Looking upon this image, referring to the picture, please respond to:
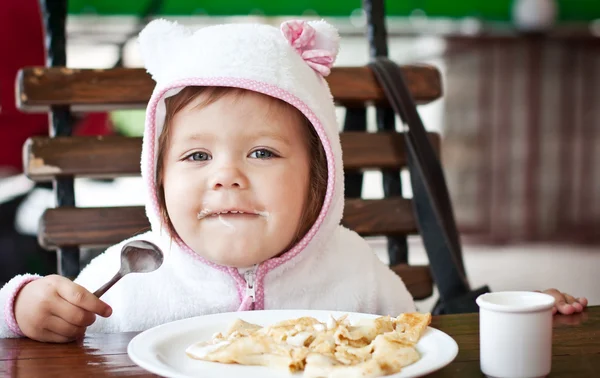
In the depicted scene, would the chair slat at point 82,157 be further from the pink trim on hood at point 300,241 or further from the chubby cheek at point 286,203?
the chubby cheek at point 286,203

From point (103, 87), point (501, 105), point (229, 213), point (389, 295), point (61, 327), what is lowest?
point (501, 105)

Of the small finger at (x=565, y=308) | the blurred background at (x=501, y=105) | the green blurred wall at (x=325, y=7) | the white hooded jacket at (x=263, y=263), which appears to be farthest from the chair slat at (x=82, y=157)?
the green blurred wall at (x=325, y=7)

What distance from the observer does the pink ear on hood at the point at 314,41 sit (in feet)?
3.86

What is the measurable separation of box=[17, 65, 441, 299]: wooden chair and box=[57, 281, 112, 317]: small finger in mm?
511

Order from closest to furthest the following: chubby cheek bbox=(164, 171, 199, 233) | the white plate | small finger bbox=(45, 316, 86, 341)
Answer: the white plate < small finger bbox=(45, 316, 86, 341) < chubby cheek bbox=(164, 171, 199, 233)

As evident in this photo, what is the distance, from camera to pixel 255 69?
109cm

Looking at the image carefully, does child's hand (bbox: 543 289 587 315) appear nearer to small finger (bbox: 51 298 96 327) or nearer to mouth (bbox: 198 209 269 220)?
mouth (bbox: 198 209 269 220)

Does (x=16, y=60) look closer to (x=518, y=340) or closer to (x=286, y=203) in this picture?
(x=286, y=203)

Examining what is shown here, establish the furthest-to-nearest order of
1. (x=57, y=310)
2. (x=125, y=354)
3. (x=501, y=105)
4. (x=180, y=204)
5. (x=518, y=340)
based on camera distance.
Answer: (x=501, y=105) < (x=180, y=204) < (x=57, y=310) < (x=125, y=354) < (x=518, y=340)

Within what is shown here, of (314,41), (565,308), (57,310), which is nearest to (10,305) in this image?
(57,310)

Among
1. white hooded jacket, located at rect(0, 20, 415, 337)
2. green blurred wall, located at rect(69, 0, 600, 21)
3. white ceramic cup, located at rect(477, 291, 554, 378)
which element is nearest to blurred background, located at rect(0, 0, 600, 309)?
green blurred wall, located at rect(69, 0, 600, 21)

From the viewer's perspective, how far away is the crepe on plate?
2.40 ft

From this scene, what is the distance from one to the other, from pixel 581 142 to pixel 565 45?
2.20 ft

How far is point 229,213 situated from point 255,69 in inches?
8.4
